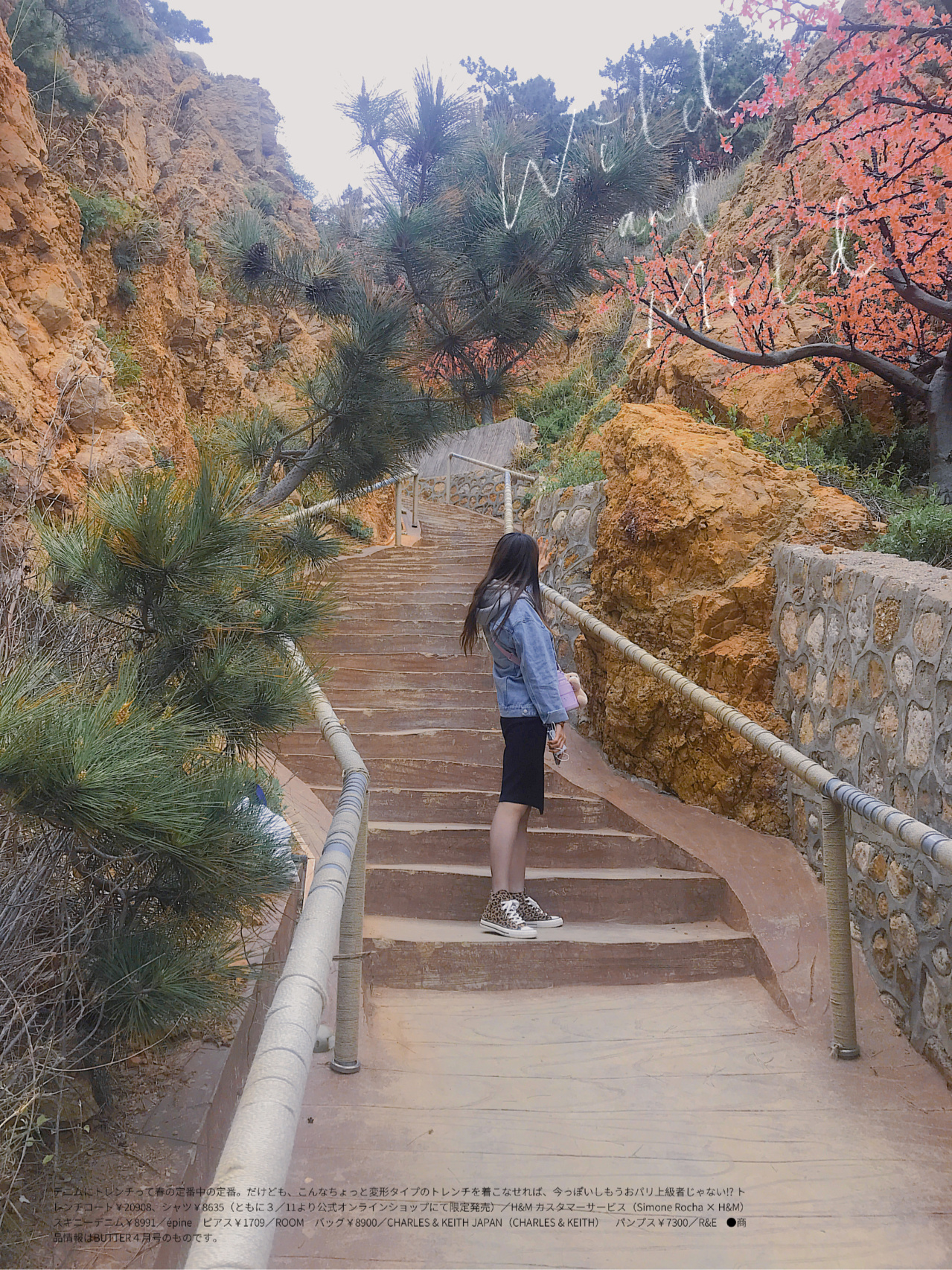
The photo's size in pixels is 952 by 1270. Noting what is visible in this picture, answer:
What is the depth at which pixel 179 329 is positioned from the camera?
427 inches

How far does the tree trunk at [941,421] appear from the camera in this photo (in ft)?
15.1

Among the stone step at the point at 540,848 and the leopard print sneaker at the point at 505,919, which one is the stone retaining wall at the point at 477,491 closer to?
the stone step at the point at 540,848

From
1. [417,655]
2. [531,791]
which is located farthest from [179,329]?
[531,791]

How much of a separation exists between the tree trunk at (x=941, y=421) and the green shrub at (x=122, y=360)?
608cm

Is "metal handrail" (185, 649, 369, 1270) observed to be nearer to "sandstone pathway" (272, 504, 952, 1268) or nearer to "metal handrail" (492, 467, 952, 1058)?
"sandstone pathway" (272, 504, 952, 1268)

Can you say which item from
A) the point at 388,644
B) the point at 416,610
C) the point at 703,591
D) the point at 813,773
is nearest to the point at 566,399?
the point at 416,610

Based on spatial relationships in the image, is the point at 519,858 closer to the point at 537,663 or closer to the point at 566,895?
the point at 566,895

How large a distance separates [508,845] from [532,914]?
0.28m

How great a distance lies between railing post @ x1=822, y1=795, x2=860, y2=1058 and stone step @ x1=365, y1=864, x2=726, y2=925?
93cm

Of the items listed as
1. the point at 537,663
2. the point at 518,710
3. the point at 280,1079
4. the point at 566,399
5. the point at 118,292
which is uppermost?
the point at 118,292

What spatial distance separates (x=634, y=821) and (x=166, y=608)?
2410mm

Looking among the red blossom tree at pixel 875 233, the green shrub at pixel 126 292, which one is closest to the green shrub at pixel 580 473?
the red blossom tree at pixel 875 233

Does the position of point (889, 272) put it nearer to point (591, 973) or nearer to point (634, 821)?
point (634, 821)

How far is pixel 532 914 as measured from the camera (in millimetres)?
3072
